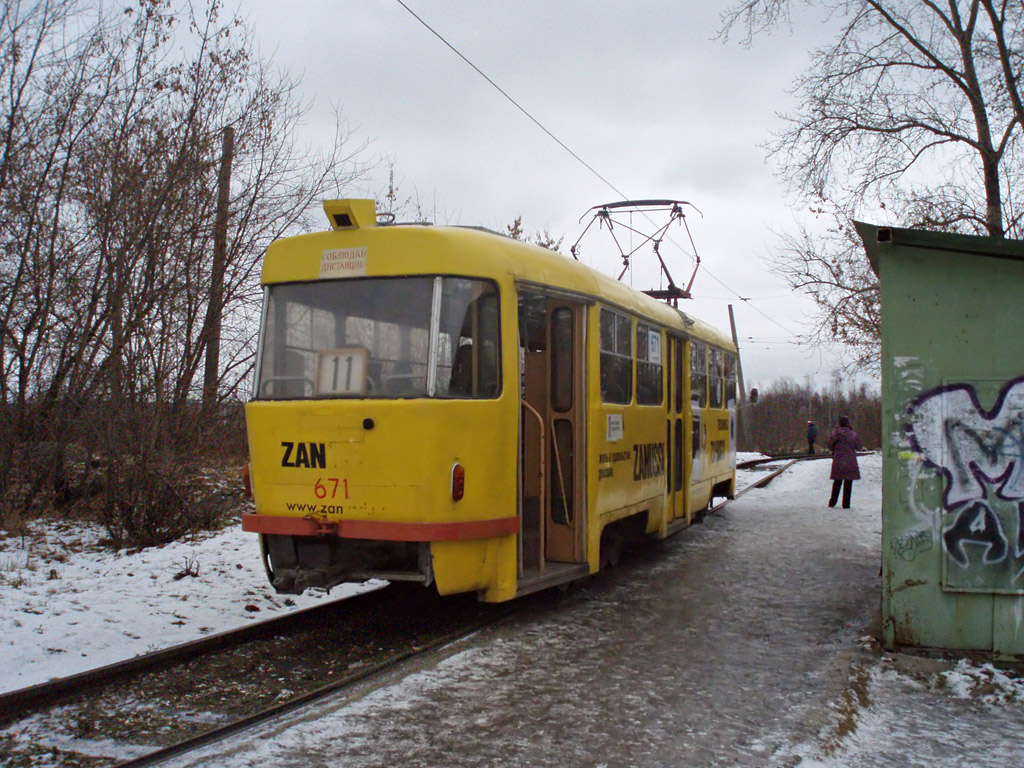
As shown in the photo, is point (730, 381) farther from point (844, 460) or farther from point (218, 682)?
point (218, 682)

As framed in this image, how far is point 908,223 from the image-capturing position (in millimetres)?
19062

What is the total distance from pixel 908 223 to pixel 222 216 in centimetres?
1346

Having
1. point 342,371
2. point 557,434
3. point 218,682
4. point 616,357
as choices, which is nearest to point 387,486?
point 342,371

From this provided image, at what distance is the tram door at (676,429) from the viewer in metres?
10.3

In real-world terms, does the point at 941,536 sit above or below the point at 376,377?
below

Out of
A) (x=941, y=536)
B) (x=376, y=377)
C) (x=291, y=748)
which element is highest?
(x=376, y=377)

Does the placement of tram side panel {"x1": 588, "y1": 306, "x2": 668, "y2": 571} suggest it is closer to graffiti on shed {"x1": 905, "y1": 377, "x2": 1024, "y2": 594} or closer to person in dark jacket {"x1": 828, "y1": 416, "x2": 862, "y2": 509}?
graffiti on shed {"x1": 905, "y1": 377, "x2": 1024, "y2": 594}

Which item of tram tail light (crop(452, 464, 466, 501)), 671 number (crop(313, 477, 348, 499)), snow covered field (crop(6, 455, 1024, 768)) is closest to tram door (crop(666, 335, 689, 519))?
snow covered field (crop(6, 455, 1024, 768))

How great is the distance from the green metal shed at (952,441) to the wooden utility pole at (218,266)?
961 centimetres

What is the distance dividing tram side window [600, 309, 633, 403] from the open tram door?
391 mm

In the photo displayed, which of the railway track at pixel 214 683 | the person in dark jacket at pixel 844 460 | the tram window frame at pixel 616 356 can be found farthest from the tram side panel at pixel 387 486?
the person in dark jacket at pixel 844 460

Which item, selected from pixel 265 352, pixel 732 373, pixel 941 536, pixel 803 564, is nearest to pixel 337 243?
pixel 265 352

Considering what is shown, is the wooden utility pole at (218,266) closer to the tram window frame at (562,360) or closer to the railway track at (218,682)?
the railway track at (218,682)

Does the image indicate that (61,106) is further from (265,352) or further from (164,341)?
(265,352)
